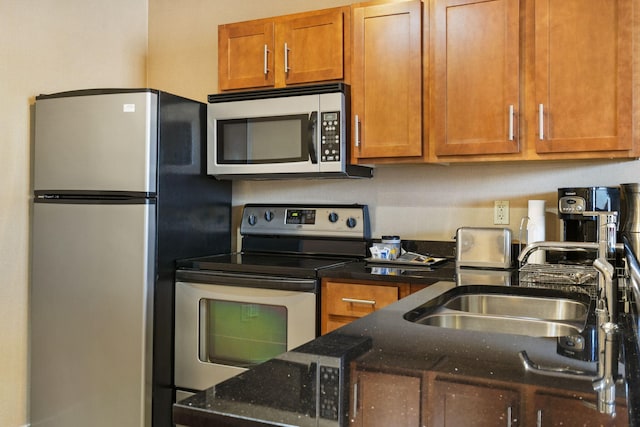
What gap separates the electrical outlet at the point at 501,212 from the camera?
2.70m

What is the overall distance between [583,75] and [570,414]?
1.82 meters

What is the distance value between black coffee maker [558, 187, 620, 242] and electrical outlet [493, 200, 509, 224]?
37 centimetres

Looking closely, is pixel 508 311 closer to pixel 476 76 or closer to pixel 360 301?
pixel 360 301

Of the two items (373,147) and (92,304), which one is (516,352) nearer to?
(373,147)

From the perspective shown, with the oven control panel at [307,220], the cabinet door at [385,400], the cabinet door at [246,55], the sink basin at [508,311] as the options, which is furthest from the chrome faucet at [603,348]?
the cabinet door at [246,55]

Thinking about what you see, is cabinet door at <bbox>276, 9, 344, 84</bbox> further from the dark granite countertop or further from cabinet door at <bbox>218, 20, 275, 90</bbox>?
the dark granite countertop

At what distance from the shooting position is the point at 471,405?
0.76 metres

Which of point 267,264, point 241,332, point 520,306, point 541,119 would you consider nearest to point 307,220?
Answer: point 267,264

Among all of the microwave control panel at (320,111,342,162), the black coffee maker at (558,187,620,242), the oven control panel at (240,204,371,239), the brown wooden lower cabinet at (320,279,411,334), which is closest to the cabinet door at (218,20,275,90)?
the microwave control panel at (320,111,342,162)

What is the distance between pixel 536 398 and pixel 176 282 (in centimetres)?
222

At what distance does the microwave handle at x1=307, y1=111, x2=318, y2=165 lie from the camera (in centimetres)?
268

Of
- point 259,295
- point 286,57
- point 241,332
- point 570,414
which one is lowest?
point 241,332

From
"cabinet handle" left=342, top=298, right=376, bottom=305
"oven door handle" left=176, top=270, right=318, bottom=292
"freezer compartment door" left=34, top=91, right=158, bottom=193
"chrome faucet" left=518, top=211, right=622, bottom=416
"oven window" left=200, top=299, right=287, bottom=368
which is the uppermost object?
"freezer compartment door" left=34, top=91, right=158, bottom=193

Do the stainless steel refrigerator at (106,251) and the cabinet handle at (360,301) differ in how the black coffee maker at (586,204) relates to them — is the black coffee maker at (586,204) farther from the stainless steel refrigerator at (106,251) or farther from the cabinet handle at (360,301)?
the stainless steel refrigerator at (106,251)
